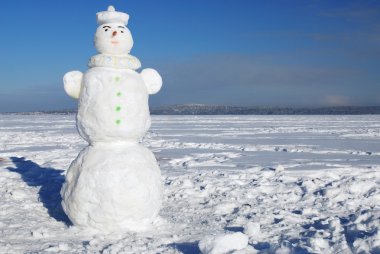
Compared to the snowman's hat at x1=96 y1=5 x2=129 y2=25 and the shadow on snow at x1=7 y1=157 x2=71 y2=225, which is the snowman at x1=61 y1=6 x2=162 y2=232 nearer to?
the snowman's hat at x1=96 y1=5 x2=129 y2=25

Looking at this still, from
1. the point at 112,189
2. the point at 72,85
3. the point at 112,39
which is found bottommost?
the point at 112,189

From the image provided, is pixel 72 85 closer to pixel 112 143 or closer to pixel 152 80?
pixel 112 143

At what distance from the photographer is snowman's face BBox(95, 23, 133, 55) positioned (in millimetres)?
4750

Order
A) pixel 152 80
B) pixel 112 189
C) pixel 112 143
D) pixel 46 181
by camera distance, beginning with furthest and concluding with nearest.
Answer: pixel 46 181 → pixel 152 80 → pixel 112 143 → pixel 112 189

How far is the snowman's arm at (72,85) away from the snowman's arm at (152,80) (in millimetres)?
683

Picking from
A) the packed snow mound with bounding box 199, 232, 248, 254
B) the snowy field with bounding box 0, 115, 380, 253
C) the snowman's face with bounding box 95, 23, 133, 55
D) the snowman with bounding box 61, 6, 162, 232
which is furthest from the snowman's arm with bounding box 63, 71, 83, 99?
the packed snow mound with bounding box 199, 232, 248, 254

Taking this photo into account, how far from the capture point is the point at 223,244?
3.74 meters

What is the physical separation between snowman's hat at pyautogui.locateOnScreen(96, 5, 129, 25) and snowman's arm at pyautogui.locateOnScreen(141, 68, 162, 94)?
59 centimetres

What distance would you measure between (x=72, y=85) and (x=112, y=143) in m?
0.73

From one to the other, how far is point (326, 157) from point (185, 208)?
5556 mm

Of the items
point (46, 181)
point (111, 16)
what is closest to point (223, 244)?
point (111, 16)

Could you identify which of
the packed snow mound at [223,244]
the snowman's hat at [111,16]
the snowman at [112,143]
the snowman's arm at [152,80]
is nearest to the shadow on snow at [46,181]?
the snowman at [112,143]

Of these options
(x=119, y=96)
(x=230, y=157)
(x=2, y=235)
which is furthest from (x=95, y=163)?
(x=230, y=157)

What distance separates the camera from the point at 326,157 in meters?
10.3
